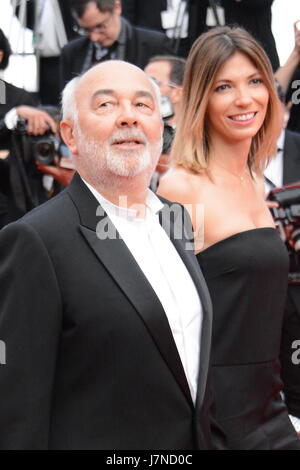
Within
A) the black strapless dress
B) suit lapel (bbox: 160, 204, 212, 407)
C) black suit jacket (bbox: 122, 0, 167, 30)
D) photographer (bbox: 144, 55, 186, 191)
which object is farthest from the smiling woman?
black suit jacket (bbox: 122, 0, 167, 30)

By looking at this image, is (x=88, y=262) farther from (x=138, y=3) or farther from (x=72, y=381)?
(x=138, y=3)

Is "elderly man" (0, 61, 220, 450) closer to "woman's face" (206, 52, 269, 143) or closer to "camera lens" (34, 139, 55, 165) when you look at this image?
"woman's face" (206, 52, 269, 143)

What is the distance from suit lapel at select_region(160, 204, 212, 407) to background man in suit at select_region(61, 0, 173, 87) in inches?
75.2

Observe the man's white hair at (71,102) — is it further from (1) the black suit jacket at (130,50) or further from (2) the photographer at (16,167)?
(1) the black suit jacket at (130,50)

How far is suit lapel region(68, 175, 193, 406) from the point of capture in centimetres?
166

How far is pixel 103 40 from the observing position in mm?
3852

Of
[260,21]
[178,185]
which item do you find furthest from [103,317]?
[260,21]

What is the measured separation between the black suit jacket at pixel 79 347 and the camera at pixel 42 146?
1.85 m

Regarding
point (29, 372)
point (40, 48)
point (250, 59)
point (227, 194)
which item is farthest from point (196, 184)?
point (40, 48)

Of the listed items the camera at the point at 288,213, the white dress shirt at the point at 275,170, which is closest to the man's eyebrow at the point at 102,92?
the camera at the point at 288,213

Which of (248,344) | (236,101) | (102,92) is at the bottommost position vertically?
(248,344)

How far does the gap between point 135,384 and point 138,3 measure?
9.87 feet

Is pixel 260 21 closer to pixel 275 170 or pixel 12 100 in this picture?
pixel 275 170

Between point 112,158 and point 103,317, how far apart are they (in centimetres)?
39
